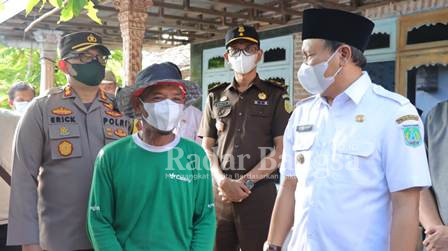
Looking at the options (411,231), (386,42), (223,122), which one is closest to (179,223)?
(411,231)

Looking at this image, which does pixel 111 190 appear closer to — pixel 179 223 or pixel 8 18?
pixel 179 223

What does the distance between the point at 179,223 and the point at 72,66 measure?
1002mm

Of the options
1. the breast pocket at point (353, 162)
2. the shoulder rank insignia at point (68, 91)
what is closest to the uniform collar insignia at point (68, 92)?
the shoulder rank insignia at point (68, 91)

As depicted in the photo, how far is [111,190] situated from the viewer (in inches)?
77.9

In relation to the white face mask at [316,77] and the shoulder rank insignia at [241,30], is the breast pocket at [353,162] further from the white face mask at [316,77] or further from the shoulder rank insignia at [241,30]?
the shoulder rank insignia at [241,30]

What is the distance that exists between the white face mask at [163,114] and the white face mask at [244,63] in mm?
1323

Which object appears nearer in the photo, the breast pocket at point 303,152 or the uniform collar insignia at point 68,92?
the breast pocket at point 303,152

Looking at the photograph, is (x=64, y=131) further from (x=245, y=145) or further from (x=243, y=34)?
(x=243, y=34)

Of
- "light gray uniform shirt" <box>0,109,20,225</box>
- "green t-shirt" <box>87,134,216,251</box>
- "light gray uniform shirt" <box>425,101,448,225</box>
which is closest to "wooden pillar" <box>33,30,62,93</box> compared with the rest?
"light gray uniform shirt" <box>0,109,20,225</box>

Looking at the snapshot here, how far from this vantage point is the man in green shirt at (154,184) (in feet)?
6.41

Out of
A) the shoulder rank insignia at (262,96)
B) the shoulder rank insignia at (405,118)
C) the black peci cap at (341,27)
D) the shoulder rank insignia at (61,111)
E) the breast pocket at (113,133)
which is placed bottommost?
the breast pocket at (113,133)

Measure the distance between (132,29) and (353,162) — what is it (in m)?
4.24

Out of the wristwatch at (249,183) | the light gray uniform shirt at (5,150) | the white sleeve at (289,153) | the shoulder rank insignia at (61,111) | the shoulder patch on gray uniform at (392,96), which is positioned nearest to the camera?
the shoulder patch on gray uniform at (392,96)

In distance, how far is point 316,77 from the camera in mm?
1973
